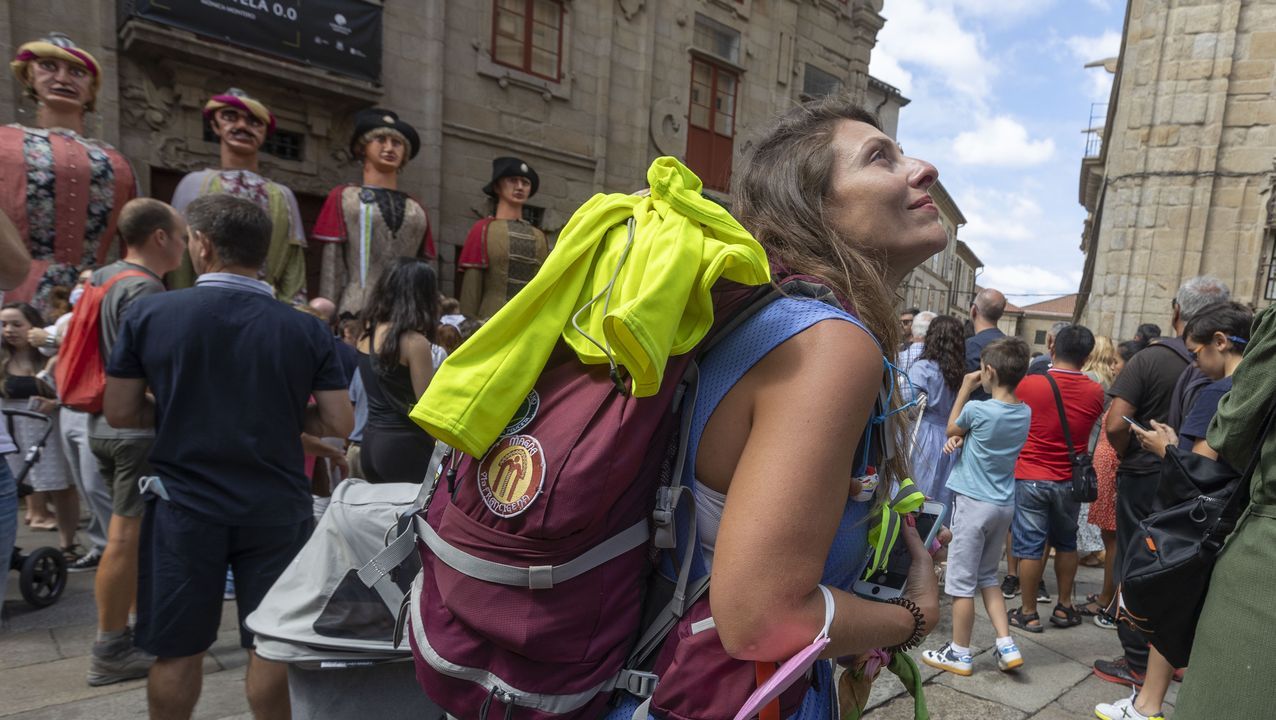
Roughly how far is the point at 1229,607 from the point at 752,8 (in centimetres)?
1306

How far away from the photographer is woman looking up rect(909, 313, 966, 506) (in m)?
4.97

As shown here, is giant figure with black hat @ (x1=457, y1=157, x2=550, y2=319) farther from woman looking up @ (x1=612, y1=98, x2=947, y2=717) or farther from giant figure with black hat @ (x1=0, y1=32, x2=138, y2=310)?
woman looking up @ (x1=612, y1=98, x2=947, y2=717)

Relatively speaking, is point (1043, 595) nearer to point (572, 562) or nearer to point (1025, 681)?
point (1025, 681)

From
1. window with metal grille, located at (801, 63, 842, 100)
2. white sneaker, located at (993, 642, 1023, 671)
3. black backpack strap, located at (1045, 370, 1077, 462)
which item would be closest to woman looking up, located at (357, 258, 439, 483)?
white sneaker, located at (993, 642, 1023, 671)

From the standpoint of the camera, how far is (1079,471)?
429 cm

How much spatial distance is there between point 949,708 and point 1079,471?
6.22ft

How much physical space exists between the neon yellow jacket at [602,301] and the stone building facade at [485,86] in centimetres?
780

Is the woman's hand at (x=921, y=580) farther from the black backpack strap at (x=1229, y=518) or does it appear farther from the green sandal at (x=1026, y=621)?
the green sandal at (x=1026, y=621)

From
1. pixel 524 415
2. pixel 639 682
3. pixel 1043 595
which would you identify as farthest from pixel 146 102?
pixel 1043 595

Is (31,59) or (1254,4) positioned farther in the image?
(1254,4)

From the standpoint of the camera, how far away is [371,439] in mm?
3641

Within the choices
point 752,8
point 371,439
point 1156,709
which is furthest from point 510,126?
point 1156,709

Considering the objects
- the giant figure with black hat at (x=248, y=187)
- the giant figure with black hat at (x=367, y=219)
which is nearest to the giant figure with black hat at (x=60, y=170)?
the giant figure with black hat at (x=248, y=187)

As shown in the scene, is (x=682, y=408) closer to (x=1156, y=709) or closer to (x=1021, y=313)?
(x=1156, y=709)
